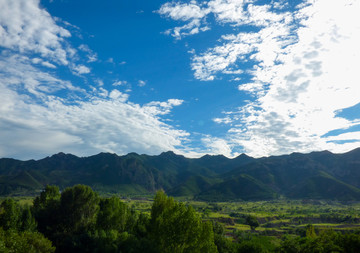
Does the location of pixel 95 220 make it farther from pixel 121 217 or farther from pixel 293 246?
pixel 293 246

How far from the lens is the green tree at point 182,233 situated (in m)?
52.6

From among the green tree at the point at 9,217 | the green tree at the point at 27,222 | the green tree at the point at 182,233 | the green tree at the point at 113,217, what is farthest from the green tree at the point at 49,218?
the green tree at the point at 182,233

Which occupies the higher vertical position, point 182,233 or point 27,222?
point 182,233

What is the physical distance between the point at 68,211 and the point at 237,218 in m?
126

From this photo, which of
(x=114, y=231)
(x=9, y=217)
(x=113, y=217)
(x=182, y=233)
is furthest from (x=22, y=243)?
→ (x=182, y=233)

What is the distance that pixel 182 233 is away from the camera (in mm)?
52938

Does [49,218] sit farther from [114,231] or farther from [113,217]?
[114,231]

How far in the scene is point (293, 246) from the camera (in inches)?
2405

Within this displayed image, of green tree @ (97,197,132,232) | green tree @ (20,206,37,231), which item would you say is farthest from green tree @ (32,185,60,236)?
green tree @ (97,197,132,232)

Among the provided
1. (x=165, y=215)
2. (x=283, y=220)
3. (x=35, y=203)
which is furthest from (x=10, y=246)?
(x=283, y=220)

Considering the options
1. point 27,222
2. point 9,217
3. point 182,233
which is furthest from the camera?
point 27,222

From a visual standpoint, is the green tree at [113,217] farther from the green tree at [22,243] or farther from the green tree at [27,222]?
the green tree at [27,222]

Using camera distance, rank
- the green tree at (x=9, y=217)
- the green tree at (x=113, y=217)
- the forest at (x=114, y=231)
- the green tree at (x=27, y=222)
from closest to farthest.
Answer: the forest at (x=114, y=231), the green tree at (x=9, y=217), the green tree at (x=27, y=222), the green tree at (x=113, y=217)

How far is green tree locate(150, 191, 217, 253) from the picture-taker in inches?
2071
